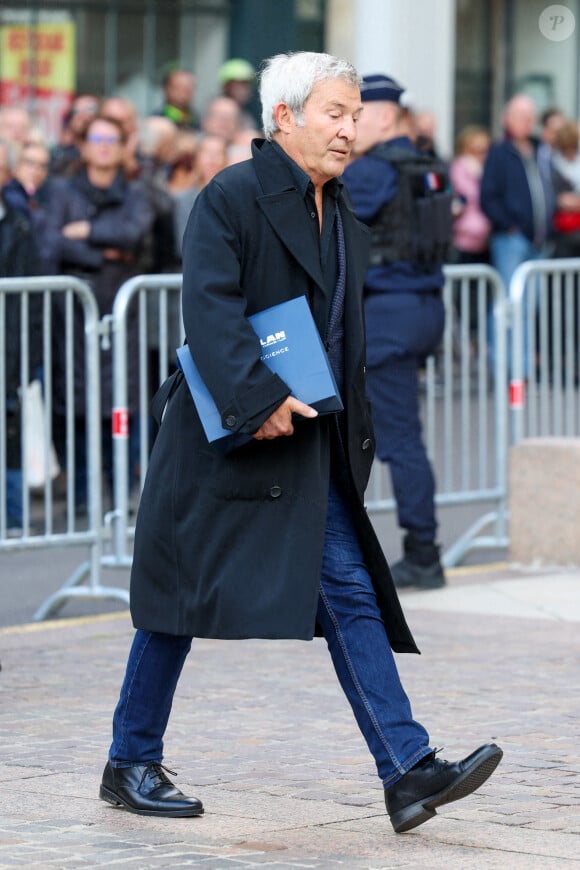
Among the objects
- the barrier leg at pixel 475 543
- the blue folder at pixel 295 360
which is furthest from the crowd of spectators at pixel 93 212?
the blue folder at pixel 295 360

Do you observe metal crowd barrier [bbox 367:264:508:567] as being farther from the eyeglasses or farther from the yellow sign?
the yellow sign

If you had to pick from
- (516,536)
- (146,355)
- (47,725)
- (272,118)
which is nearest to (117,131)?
(146,355)

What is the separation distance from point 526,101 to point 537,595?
9189 mm

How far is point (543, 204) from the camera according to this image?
668 inches

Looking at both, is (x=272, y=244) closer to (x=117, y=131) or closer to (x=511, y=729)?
(x=511, y=729)

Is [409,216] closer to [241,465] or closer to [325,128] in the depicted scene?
[325,128]

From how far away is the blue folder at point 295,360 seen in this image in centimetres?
495

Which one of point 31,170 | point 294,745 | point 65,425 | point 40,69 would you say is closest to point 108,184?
point 31,170

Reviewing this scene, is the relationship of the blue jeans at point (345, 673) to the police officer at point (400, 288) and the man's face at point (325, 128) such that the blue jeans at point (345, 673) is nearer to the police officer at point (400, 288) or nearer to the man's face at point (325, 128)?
the man's face at point (325, 128)

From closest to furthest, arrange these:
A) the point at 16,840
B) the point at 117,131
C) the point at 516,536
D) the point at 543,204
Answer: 1. the point at 16,840
2. the point at 516,536
3. the point at 117,131
4. the point at 543,204

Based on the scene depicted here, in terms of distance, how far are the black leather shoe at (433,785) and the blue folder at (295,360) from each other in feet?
2.87

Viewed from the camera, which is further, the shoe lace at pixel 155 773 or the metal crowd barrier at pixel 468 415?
the metal crowd barrier at pixel 468 415

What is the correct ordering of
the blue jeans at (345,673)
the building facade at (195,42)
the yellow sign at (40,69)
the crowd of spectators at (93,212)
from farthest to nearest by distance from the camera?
the building facade at (195,42) < the yellow sign at (40,69) < the crowd of spectators at (93,212) < the blue jeans at (345,673)

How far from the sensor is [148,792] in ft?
17.2
